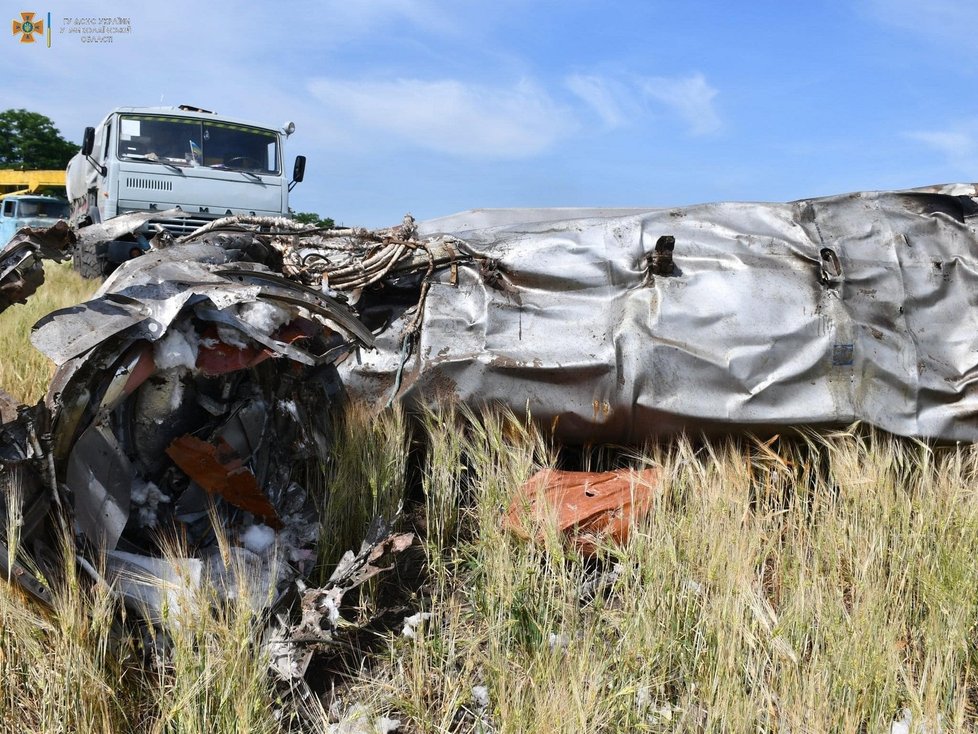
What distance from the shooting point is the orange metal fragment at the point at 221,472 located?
112 inches

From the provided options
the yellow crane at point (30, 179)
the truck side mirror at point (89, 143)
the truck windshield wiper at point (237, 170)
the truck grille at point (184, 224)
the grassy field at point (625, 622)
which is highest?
the yellow crane at point (30, 179)

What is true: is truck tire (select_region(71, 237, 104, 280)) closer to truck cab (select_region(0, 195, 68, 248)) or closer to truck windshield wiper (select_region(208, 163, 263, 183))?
truck windshield wiper (select_region(208, 163, 263, 183))

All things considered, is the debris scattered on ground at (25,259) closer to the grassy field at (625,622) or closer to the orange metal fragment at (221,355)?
the orange metal fragment at (221,355)

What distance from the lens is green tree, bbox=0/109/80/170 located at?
28.8 meters

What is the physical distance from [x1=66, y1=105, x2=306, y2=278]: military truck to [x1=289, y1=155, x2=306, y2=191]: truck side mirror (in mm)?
285

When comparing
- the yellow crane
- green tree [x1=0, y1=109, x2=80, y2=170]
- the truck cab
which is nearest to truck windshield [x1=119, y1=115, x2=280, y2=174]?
the truck cab

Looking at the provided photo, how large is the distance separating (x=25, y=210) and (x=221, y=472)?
18.0m

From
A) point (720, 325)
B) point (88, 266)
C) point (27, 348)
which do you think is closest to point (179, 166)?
point (88, 266)

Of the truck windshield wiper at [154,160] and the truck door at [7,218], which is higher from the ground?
the truck windshield wiper at [154,160]

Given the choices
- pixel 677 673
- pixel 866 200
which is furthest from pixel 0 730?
pixel 866 200

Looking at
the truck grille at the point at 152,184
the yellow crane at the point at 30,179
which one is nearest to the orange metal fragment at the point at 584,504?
the truck grille at the point at 152,184

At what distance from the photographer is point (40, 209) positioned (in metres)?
18.2

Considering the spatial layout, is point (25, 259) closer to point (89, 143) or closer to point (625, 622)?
point (625, 622)

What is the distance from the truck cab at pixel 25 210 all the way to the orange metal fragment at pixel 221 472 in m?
17.1
